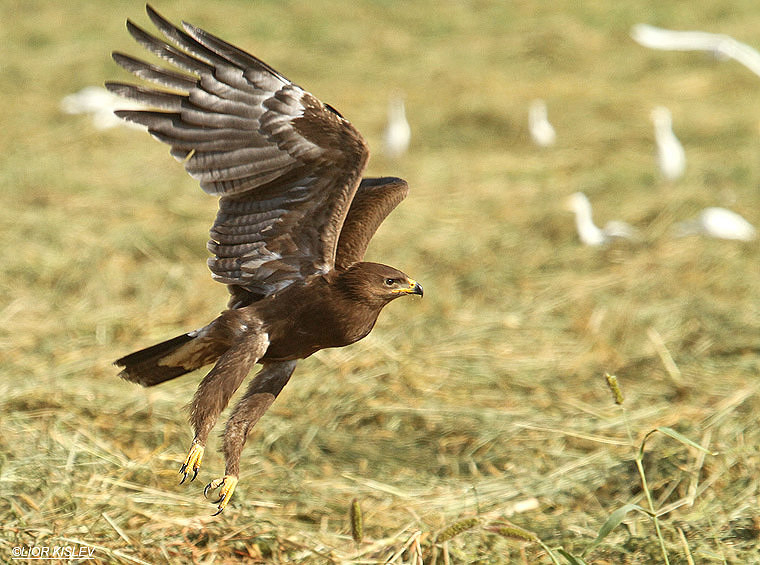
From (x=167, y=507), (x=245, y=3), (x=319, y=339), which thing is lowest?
(x=245, y=3)

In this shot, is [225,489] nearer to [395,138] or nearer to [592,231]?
[592,231]

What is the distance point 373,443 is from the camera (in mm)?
4359

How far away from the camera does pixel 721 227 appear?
7121 mm

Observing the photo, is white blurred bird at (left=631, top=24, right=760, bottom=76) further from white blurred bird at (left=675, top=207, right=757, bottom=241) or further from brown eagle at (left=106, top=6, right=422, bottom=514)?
brown eagle at (left=106, top=6, right=422, bottom=514)

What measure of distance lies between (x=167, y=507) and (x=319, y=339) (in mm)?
870

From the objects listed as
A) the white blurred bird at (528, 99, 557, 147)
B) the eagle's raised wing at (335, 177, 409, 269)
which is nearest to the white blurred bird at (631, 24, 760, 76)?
the white blurred bird at (528, 99, 557, 147)

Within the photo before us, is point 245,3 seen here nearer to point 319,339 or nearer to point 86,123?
point 86,123

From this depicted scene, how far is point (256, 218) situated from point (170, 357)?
0.57m

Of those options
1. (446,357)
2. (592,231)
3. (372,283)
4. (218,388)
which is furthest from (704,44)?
(218,388)

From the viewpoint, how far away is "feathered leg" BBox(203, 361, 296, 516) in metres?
2.94

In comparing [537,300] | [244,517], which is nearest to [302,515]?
[244,517]

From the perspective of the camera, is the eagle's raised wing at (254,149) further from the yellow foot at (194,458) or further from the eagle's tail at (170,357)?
the yellow foot at (194,458)

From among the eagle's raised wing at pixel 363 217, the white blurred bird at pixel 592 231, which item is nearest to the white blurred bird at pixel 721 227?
the white blurred bird at pixel 592 231

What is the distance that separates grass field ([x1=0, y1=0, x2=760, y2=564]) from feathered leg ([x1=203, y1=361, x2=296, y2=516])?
0.30m
